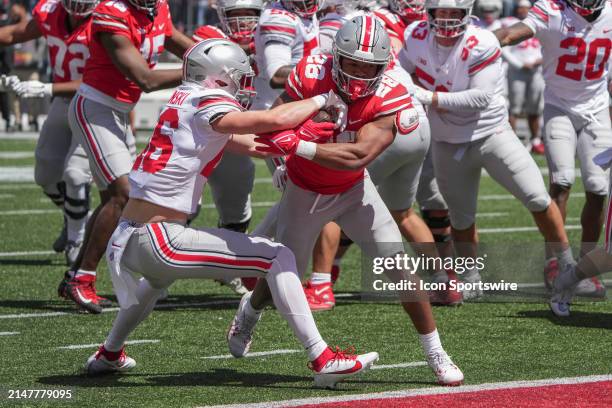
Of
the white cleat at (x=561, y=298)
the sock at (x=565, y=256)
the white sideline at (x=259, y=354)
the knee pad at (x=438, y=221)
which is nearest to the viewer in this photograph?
the white sideline at (x=259, y=354)

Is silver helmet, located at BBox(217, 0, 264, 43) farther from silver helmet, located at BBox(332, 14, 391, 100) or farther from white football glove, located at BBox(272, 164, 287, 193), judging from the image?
silver helmet, located at BBox(332, 14, 391, 100)

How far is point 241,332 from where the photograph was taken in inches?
221

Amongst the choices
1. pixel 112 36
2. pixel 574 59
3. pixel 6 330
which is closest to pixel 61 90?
pixel 112 36

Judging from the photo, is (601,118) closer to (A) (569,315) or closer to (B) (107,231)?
(A) (569,315)

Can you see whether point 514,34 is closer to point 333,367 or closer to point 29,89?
point 29,89

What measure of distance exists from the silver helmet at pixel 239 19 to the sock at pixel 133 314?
258cm

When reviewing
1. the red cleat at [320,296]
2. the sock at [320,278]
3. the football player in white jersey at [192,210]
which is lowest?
the red cleat at [320,296]

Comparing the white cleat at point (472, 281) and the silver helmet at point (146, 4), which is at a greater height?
the silver helmet at point (146, 4)

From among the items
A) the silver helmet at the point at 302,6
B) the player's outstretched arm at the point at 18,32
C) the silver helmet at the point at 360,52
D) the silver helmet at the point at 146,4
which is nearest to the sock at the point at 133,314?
the silver helmet at the point at 360,52

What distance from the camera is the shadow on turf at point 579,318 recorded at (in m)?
6.50

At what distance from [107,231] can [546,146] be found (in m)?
2.68

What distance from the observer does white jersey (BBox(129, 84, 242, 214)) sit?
501 centimetres

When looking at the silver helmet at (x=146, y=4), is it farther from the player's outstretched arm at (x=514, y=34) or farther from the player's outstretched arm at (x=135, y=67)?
the player's outstretched arm at (x=514, y=34)

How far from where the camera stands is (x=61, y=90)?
769 cm
